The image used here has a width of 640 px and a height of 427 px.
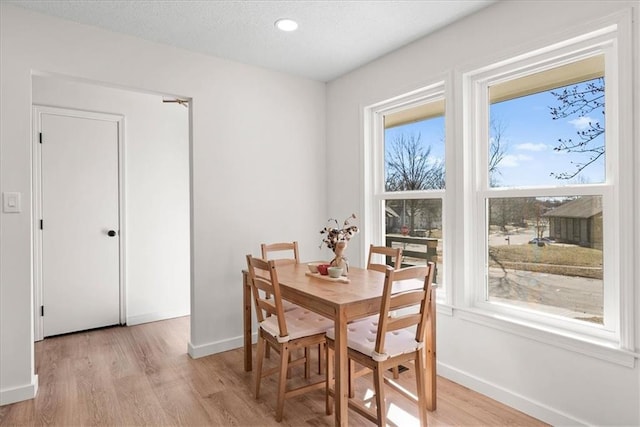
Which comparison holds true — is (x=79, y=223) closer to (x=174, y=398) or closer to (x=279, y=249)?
(x=279, y=249)

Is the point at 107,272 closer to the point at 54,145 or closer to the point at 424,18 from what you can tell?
the point at 54,145

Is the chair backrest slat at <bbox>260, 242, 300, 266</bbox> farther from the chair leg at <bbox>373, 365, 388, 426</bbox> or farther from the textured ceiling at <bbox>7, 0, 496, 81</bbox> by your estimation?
the textured ceiling at <bbox>7, 0, 496, 81</bbox>

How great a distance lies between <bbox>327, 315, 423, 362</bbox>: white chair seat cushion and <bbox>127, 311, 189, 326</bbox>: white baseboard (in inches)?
104

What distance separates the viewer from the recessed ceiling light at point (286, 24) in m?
2.57

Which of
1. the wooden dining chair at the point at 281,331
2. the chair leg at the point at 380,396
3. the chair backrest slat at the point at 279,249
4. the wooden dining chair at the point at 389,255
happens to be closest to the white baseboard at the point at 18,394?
the wooden dining chair at the point at 281,331

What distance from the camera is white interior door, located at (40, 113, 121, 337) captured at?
3.52 metres

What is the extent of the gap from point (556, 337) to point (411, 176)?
5.23 feet

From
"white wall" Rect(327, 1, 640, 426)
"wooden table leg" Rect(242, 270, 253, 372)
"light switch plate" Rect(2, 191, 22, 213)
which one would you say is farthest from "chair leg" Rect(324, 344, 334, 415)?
"light switch plate" Rect(2, 191, 22, 213)

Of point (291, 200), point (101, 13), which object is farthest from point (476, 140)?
point (101, 13)

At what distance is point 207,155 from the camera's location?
3.15 metres

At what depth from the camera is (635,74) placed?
1787 mm

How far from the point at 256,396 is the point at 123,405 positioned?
0.83m

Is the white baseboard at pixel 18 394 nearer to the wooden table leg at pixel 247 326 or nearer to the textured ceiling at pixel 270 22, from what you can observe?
the wooden table leg at pixel 247 326

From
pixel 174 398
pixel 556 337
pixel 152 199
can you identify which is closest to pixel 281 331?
pixel 174 398
